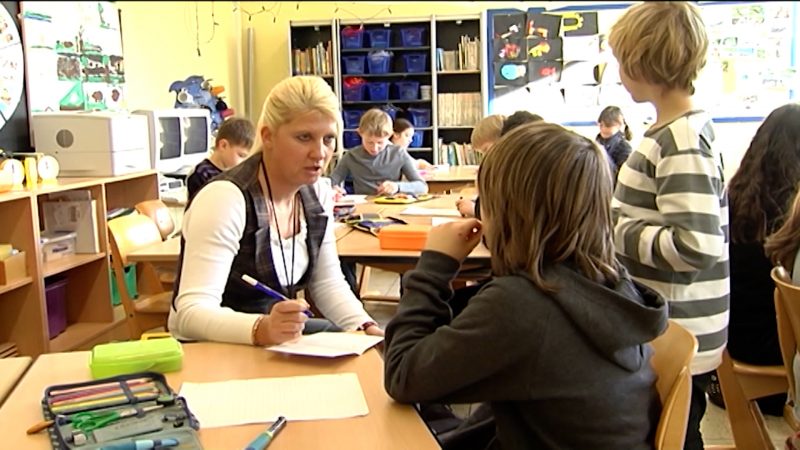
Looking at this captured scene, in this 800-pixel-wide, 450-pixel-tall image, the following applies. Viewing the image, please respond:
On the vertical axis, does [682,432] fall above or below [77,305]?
above

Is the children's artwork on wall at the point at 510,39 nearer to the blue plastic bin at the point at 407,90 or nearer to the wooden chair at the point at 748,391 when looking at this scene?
the blue plastic bin at the point at 407,90

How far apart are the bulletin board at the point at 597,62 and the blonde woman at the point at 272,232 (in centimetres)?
507

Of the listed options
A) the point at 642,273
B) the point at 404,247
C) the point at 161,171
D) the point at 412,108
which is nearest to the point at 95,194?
the point at 161,171

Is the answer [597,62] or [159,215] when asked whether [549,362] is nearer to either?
[159,215]

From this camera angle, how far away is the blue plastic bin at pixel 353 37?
679 centimetres

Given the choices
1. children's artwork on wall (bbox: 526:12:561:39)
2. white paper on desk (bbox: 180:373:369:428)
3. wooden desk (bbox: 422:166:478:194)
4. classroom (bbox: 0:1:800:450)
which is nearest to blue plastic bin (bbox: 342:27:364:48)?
children's artwork on wall (bbox: 526:12:561:39)

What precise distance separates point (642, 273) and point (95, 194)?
2.83 m

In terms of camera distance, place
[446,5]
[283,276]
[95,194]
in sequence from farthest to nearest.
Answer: [446,5], [95,194], [283,276]

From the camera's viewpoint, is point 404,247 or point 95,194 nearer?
point 404,247

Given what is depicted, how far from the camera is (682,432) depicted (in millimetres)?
1126

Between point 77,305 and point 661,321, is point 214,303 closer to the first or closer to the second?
point 661,321

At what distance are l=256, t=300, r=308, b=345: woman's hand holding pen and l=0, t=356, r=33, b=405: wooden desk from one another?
42 centimetres

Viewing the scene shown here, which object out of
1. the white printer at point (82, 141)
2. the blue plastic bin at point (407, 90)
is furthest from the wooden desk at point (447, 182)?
the white printer at point (82, 141)

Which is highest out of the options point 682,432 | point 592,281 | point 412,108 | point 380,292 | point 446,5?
point 446,5
